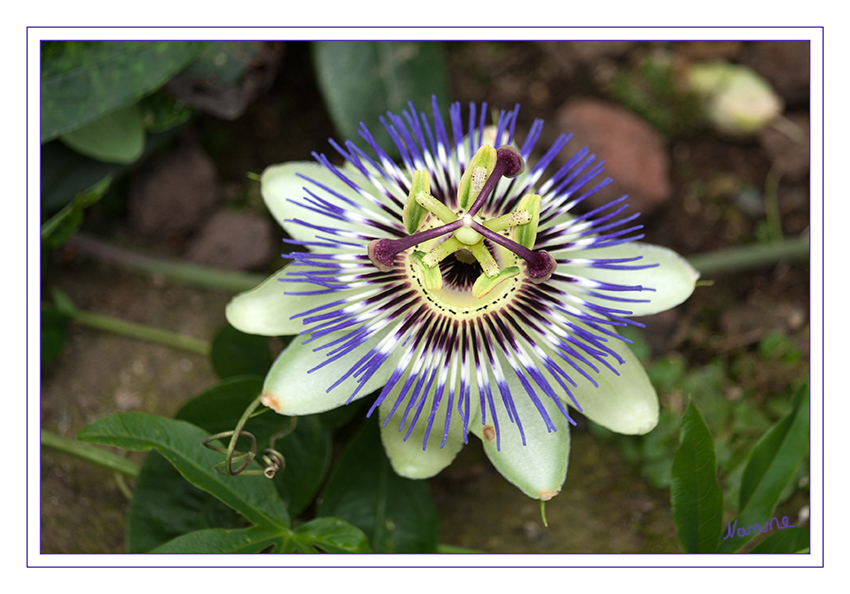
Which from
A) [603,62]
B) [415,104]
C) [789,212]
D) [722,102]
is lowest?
[789,212]

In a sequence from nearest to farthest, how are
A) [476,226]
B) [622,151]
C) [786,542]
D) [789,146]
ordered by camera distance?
[476,226]
[786,542]
[622,151]
[789,146]

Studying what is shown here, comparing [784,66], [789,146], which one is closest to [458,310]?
[789,146]

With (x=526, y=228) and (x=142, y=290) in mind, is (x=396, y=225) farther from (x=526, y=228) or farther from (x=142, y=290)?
(x=142, y=290)

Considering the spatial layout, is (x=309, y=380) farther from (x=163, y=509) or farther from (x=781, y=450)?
(x=781, y=450)

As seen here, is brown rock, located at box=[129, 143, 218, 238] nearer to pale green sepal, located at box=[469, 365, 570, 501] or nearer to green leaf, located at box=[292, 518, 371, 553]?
green leaf, located at box=[292, 518, 371, 553]

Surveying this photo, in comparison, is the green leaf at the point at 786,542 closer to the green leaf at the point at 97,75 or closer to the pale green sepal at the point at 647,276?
the pale green sepal at the point at 647,276

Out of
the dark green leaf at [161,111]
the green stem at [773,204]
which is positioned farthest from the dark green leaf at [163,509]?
the green stem at [773,204]
